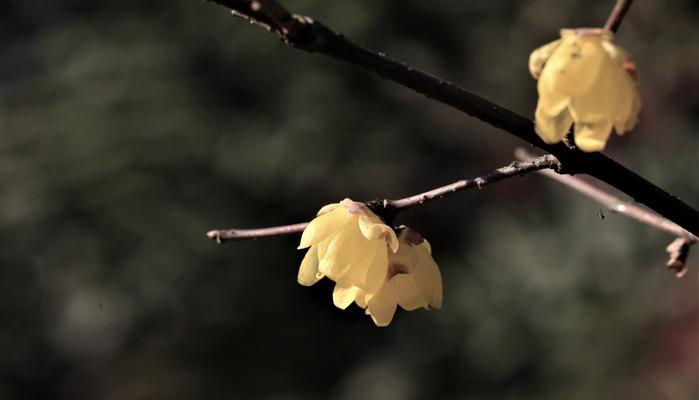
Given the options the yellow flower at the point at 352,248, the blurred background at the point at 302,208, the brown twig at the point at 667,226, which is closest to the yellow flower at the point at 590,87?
the brown twig at the point at 667,226

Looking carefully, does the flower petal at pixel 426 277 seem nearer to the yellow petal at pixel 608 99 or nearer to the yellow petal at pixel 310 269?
the yellow petal at pixel 310 269

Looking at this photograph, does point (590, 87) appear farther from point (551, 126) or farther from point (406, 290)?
point (406, 290)

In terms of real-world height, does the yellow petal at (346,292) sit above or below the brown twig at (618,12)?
below

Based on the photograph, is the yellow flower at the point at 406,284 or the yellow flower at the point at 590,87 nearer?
the yellow flower at the point at 590,87

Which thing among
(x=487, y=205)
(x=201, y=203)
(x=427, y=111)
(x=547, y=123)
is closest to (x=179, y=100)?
(x=201, y=203)

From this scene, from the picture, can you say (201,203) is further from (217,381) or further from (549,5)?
(549,5)

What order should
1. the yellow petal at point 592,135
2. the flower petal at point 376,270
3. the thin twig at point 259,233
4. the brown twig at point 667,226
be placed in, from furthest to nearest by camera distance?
the brown twig at point 667,226, the flower petal at point 376,270, the thin twig at point 259,233, the yellow petal at point 592,135

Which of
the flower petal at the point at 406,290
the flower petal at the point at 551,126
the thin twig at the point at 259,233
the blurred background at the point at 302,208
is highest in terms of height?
the flower petal at the point at 551,126
